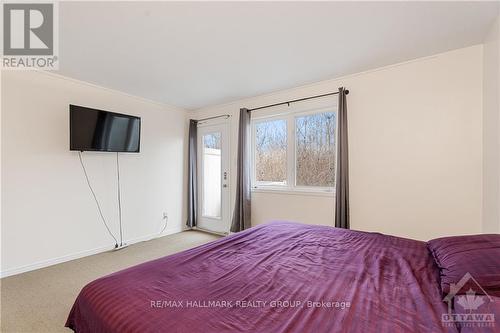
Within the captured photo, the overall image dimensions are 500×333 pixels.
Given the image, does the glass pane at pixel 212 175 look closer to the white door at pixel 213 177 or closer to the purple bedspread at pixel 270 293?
the white door at pixel 213 177

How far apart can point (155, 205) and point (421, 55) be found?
14.5 feet

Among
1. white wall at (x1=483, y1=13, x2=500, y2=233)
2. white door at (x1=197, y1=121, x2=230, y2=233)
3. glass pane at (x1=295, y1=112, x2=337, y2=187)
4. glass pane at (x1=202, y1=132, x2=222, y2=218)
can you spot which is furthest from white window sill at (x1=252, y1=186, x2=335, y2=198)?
white wall at (x1=483, y1=13, x2=500, y2=233)

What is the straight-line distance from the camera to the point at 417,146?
2.69 m

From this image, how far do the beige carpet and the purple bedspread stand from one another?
1.13 m

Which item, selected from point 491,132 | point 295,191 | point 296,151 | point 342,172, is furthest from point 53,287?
point 491,132

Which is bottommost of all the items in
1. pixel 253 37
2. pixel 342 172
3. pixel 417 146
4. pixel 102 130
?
pixel 342 172

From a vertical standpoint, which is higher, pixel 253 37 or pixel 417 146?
pixel 253 37

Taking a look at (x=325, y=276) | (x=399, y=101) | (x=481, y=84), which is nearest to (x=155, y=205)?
(x=325, y=276)

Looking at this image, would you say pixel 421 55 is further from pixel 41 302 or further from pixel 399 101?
pixel 41 302

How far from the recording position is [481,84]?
2383 mm

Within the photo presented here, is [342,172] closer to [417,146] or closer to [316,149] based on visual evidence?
[316,149]

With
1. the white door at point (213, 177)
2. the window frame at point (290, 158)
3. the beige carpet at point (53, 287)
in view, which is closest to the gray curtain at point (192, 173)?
the white door at point (213, 177)

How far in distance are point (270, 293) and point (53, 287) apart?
2631 mm

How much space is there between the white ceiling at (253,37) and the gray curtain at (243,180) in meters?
0.92
